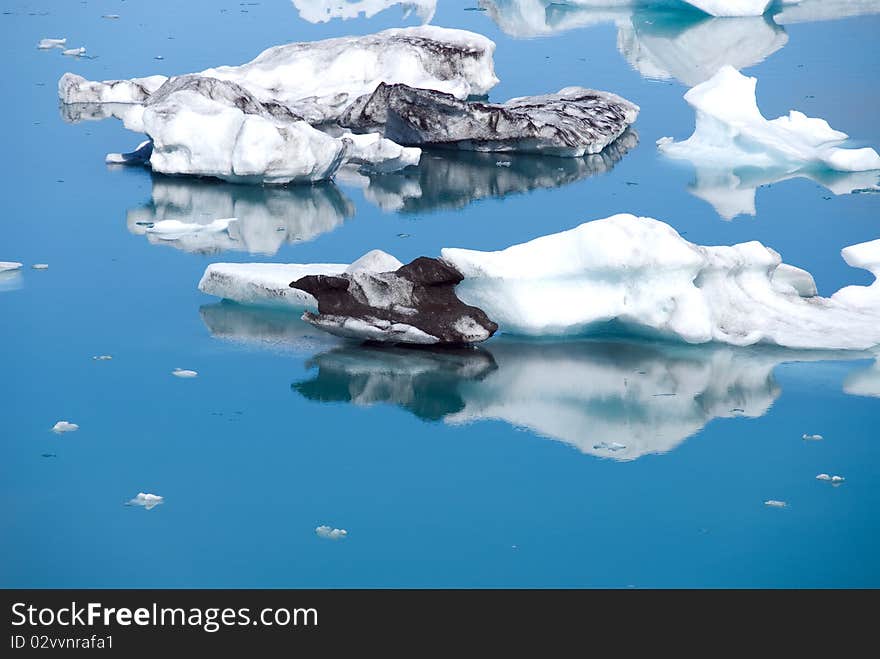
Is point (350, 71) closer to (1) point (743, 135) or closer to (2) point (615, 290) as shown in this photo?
(1) point (743, 135)

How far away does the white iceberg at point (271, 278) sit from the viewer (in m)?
6.21

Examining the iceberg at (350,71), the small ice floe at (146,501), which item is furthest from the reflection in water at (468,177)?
the small ice floe at (146,501)

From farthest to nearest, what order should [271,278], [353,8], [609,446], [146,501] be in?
1. [353,8]
2. [271,278]
3. [609,446]
4. [146,501]

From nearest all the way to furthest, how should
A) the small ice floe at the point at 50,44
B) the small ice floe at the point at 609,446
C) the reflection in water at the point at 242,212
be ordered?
the small ice floe at the point at 609,446
the reflection in water at the point at 242,212
the small ice floe at the point at 50,44

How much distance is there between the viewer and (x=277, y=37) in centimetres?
1395

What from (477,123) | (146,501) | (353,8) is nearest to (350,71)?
(477,123)

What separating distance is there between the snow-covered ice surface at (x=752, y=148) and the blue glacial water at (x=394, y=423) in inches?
12.7

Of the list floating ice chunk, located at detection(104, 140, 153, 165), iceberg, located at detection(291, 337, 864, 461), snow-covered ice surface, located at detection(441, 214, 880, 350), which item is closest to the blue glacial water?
iceberg, located at detection(291, 337, 864, 461)

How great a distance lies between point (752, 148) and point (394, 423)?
17.5ft

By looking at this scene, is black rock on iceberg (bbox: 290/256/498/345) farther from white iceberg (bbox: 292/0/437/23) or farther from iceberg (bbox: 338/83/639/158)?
white iceberg (bbox: 292/0/437/23)

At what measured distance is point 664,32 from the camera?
48.0 feet

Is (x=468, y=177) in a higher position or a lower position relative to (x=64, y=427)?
lower

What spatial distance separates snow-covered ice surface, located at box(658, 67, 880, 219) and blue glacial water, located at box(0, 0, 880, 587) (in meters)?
0.32

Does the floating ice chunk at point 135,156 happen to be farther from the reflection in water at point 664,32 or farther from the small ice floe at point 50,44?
the reflection in water at point 664,32
